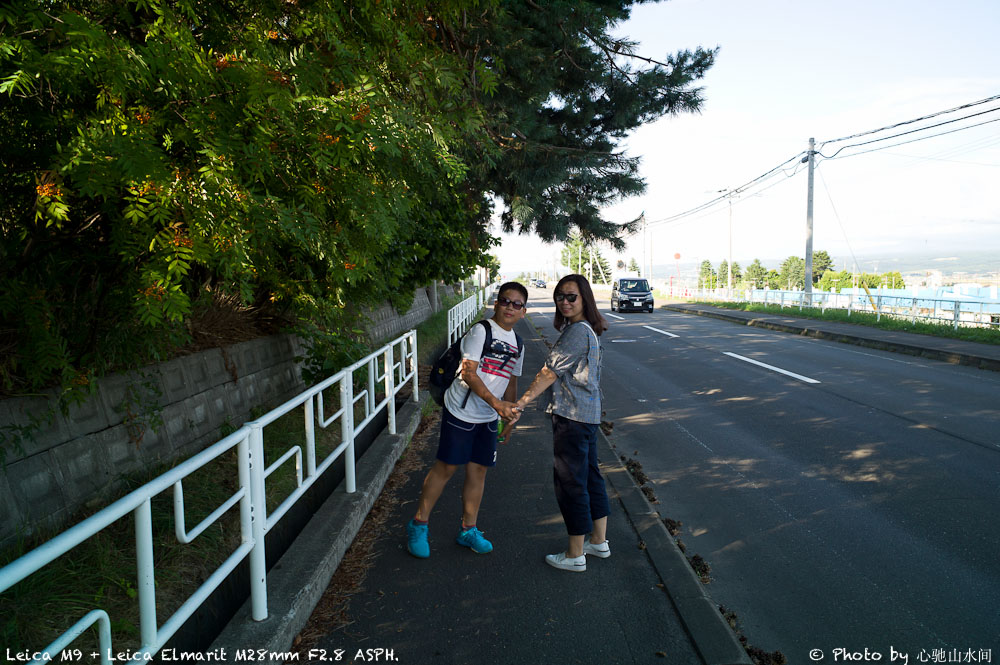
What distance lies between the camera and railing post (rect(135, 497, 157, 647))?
6.68ft

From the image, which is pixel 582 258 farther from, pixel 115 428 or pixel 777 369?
pixel 115 428

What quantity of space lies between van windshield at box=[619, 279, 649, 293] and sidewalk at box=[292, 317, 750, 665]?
29770mm

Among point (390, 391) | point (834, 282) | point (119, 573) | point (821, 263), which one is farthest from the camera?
point (821, 263)

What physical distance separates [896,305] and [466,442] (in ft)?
71.9

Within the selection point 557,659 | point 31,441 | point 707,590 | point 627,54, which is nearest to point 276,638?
point 557,659

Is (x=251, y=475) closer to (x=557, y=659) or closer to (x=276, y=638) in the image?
(x=276, y=638)

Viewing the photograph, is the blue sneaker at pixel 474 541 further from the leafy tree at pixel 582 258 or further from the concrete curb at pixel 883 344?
the concrete curb at pixel 883 344

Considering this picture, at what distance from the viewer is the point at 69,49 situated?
1986 mm

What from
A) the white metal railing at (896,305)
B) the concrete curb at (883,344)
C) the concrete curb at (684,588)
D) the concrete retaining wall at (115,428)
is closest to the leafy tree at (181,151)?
the concrete retaining wall at (115,428)

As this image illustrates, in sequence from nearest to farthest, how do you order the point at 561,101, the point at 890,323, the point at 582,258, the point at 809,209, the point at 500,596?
the point at 500,596, the point at 561,101, the point at 890,323, the point at 809,209, the point at 582,258

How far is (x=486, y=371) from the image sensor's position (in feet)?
12.8

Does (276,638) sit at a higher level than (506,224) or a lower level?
lower

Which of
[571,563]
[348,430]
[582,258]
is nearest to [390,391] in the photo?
[348,430]

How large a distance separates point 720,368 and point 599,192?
4.25 meters
